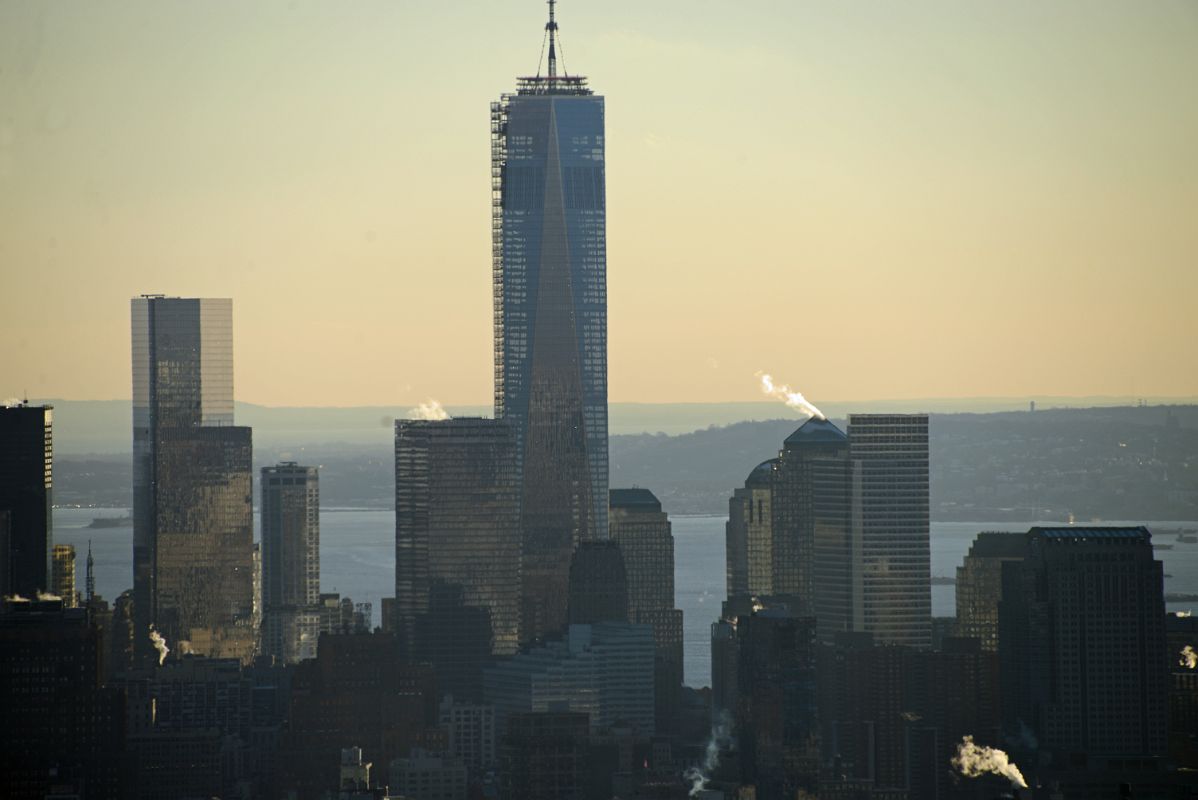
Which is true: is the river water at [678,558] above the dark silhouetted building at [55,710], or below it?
above

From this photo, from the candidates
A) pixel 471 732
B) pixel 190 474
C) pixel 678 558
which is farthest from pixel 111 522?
pixel 471 732

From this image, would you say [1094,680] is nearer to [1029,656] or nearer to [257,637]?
[1029,656]

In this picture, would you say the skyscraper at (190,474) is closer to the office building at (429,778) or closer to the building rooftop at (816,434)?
the building rooftop at (816,434)

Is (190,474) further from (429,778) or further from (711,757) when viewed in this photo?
(711,757)

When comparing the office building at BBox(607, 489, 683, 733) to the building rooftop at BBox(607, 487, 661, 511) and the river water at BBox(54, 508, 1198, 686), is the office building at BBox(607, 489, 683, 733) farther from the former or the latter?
the river water at BBox(54, 508, 1198, 686)

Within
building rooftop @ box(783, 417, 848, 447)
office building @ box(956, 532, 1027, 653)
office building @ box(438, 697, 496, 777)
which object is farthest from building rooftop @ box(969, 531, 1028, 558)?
office building @ box(438, 697, 496, 777)

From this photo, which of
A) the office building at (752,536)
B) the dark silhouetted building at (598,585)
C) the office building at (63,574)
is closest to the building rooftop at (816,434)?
the office building at (752,536)

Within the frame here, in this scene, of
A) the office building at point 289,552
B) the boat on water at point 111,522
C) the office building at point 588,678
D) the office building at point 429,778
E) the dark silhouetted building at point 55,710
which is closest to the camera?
the dark silhouetted building at point 55,710

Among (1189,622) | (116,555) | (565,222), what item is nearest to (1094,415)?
(1189,622)
